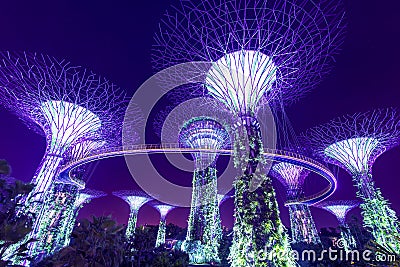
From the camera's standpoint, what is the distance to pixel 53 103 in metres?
17.4

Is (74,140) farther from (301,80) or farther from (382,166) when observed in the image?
(382,166)

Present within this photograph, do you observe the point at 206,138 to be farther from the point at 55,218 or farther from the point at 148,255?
the point at 55,218

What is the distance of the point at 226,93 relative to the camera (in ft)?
40.4

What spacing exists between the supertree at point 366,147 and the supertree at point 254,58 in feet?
31.7

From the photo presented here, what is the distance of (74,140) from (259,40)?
16.5 metres

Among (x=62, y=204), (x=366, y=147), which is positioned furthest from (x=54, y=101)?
(x=366, y=147)

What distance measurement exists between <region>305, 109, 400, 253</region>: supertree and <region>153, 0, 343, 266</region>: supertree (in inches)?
380

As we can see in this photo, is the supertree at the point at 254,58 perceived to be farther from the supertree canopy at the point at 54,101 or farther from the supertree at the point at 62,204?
the supertree at the point at 62,204

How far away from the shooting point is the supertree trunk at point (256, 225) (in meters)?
8.53

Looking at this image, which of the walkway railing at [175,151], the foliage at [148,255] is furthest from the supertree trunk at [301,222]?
the foliage at [148,255]

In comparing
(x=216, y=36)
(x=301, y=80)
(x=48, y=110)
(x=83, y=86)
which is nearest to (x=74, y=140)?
(x=48, y=110)

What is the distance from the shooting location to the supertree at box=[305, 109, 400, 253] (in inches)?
695

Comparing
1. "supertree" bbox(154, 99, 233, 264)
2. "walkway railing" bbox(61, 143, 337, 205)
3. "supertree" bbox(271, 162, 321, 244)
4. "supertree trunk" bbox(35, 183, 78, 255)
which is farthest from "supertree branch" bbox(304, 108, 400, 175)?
"supertree trunk" bbox(35, 183, 78, 255)

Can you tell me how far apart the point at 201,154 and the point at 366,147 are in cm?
1558
